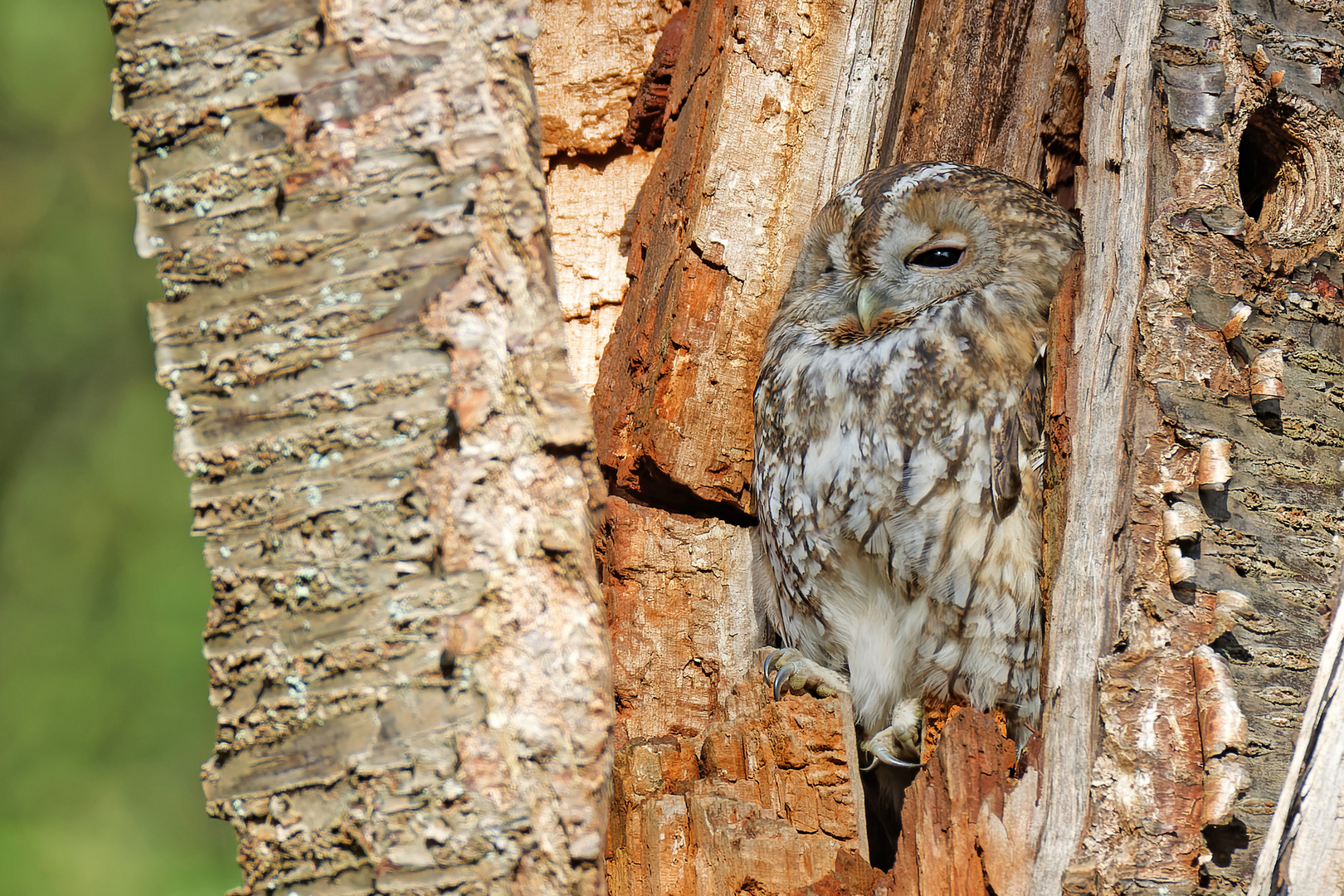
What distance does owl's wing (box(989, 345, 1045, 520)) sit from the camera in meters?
1.55

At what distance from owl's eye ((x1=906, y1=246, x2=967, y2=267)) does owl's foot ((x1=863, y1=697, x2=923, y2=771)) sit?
2.54 ft

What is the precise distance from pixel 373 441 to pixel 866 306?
1.10m

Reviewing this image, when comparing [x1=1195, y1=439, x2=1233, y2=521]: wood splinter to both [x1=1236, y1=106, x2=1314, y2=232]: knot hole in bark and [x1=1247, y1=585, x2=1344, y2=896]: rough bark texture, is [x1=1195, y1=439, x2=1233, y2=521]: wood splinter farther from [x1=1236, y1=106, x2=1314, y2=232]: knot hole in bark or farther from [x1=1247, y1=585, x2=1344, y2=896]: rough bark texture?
[x1=1236, y1=106, x2=1314, y2=232]: knot hole in bark

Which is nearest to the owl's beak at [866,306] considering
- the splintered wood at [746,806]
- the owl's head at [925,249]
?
the owl's head at [925,249]

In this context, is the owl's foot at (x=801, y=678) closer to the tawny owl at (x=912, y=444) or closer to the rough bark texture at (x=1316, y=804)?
the tawny owl at (x=912, y=444)

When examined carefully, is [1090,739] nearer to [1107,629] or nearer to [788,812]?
[1107,629]

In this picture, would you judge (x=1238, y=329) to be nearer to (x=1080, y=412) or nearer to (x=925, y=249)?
(x=1080, y=412)

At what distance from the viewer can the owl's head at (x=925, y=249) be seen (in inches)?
63.5

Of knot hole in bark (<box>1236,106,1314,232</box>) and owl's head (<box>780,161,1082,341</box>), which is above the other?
knot hole in bark (<box>1236,106,1314,232</box>)

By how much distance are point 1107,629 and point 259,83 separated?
1.20 meters

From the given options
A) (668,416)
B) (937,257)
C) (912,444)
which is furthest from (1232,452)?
(668,416)

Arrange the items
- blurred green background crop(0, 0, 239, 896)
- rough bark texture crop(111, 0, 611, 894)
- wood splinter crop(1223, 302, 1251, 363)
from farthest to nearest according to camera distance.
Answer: blurred green background crop(0, 0, 239, 896)
wood splinter crop(1223, 302, 1251, 363)
rough bark texture crop(111, 0, 611, 894)

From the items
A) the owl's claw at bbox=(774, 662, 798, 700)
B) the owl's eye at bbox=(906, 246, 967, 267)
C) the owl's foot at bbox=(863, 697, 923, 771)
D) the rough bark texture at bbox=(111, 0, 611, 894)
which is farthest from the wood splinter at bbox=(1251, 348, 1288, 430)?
the rough bark texture at bbox=(111, 0, 611, 894)

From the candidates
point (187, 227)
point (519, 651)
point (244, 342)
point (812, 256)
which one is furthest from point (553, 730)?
point (812, 256)
